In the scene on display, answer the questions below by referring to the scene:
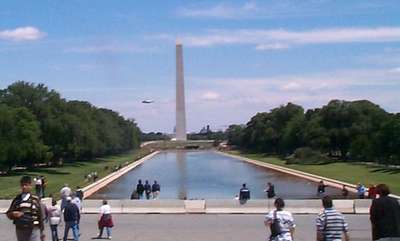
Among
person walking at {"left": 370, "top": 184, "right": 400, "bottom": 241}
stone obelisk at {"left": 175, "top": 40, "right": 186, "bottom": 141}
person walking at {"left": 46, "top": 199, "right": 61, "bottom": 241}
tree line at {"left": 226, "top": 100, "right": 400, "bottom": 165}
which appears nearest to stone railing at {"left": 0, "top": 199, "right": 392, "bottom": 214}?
person walking at {"left": 46, "top": 199, "right": 61, "bottom": 241}

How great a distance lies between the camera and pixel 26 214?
1114 cm

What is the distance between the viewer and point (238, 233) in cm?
2336

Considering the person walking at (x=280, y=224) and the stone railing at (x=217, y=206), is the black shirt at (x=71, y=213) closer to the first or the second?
the person walking at (x=280, y=224)

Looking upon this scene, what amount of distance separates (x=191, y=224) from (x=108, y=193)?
94.0 ft

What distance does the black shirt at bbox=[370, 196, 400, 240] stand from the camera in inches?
483

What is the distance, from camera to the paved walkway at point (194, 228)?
72.4 feet

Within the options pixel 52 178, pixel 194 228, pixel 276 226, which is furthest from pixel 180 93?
pixel 276 226

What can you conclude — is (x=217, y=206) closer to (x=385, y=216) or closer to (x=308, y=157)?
(x=385, y=216)

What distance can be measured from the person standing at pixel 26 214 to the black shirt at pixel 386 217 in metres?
5.00

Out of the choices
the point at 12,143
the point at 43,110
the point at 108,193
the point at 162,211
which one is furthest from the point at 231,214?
the point at 43,110

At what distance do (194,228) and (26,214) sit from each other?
14.4 m

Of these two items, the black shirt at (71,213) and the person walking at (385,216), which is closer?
the person walking at (385,216)

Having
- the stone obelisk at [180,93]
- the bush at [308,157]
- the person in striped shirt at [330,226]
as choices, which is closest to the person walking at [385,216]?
the person in striped shirt at [330,226]

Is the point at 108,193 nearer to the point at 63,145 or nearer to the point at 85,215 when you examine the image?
the point at 85,215
